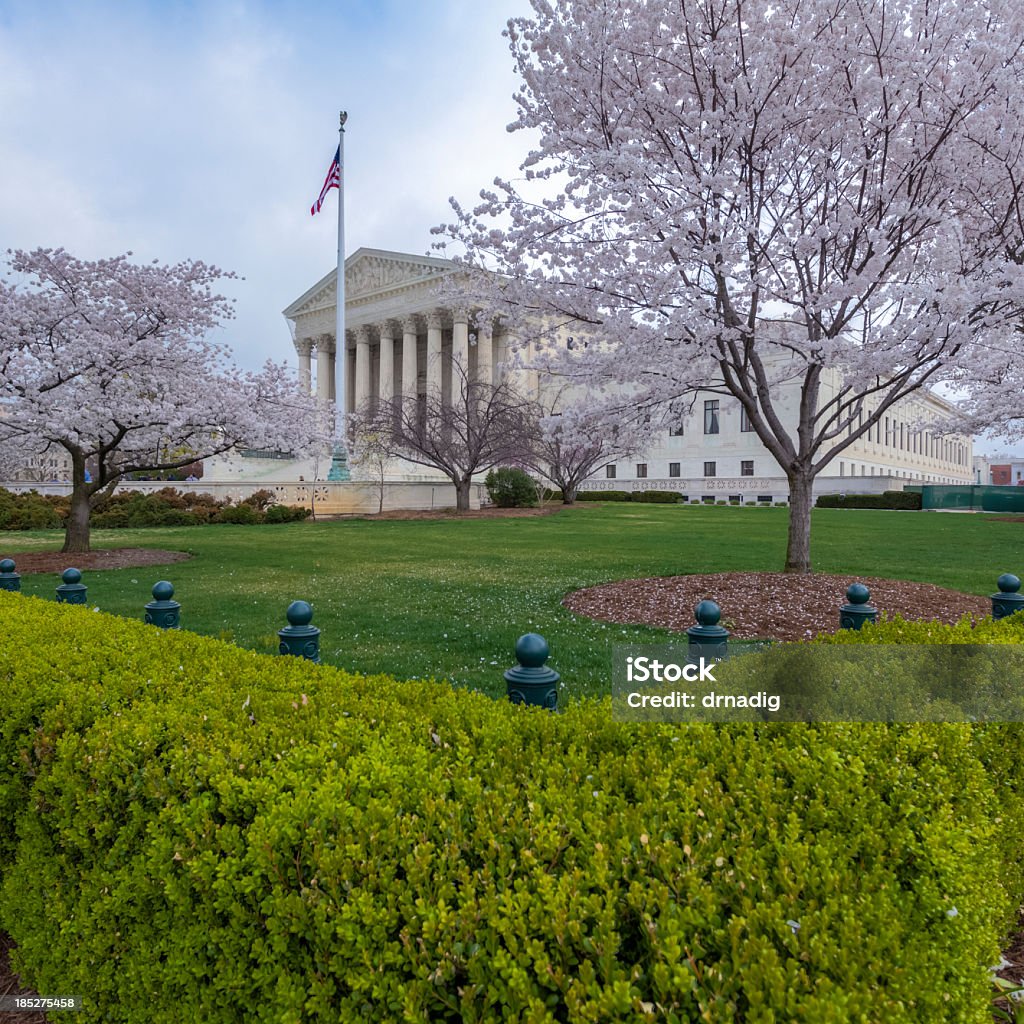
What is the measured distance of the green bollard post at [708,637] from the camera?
3662 millimetres

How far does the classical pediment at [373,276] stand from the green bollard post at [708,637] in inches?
2158

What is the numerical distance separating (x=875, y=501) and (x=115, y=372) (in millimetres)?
45692

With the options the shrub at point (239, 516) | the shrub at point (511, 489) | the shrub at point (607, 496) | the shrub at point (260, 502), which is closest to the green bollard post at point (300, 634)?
the shrub at point (239, 516)

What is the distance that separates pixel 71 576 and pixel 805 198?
429 inches

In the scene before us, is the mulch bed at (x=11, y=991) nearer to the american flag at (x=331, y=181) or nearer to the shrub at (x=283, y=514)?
the shrub at (x=283, y=514)

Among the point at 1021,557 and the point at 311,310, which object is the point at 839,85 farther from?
the point at 311,310

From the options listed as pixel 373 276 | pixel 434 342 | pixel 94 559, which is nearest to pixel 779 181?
pixel 94 559

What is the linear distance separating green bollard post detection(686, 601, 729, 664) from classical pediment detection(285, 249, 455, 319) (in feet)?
180

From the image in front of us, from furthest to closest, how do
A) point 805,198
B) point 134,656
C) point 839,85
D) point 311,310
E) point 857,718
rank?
point 311,310
point 805,198
point 839,85
point 134,656
point 857,718

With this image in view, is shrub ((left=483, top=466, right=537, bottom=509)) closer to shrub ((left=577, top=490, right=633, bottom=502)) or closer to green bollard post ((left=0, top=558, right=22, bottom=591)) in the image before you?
shrub ((left=577, top=490, right=633, bottom=502))

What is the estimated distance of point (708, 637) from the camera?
12.2 ft

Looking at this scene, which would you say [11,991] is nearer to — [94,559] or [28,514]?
[94,559]

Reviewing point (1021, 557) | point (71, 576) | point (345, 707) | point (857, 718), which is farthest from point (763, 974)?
point (1021, 557)

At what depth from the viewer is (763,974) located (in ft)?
4.23
